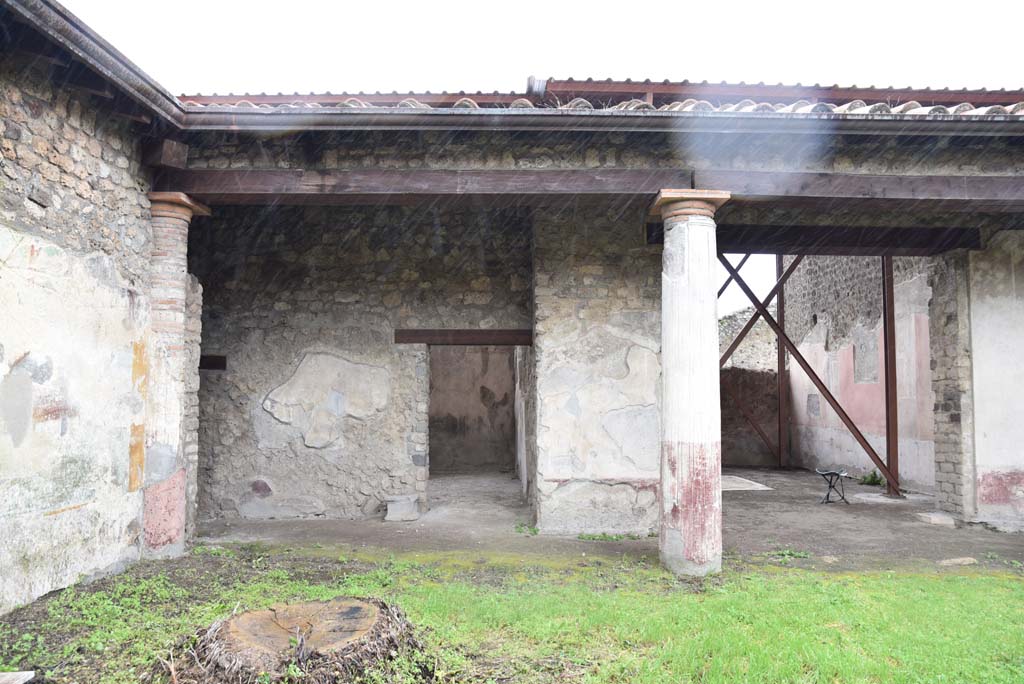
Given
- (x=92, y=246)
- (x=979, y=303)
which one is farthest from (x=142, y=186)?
(x=979, y=303)

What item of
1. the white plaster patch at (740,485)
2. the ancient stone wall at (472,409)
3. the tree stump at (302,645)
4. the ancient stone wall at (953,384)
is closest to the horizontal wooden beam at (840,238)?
the ancient stone wall at (953,384)

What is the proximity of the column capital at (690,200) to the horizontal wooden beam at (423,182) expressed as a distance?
0.32 feet

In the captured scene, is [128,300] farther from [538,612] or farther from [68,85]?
[538,612]

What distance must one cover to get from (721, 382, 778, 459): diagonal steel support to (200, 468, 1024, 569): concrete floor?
13.1 ft

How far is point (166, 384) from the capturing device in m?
5.22

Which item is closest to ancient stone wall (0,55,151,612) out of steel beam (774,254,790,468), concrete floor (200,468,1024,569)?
concrete floor (200,468,1024,569)

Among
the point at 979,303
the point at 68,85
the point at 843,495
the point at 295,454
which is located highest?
the point at 68,85

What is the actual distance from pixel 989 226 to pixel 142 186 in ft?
26.0

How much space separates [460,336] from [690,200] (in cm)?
290

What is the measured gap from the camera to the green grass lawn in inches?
133

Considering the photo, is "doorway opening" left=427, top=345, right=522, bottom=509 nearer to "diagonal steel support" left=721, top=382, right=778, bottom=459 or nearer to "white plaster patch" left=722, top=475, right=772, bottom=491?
"white plaster patch" left=722, top=475, right=772, bottom=491

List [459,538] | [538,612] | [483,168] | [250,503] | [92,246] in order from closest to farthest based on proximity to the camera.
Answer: [538,612] < [92,246] < [483,168] < [459,538] < [250,503]

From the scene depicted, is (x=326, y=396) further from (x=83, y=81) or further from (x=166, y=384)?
(x=83, y=81)

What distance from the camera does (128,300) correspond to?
16.2 ft
